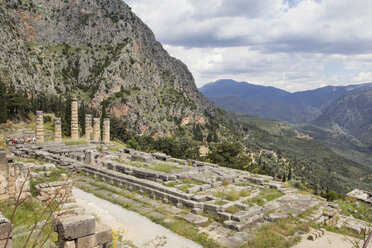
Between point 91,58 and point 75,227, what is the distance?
365 ft

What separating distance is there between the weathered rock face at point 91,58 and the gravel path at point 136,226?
74.9m

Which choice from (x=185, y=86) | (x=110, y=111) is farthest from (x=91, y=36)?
(x=185, y=86)

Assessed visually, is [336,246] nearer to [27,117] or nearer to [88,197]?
[88,197]

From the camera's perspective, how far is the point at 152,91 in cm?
11369

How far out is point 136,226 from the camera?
1097 cm

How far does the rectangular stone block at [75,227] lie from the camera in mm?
6477

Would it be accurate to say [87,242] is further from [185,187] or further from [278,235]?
[185,187]

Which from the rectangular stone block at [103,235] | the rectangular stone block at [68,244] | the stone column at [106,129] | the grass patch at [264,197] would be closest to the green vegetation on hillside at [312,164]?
the stone column at [106,129]

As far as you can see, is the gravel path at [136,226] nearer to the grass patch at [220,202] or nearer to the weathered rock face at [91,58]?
the grass patch at [220,202]

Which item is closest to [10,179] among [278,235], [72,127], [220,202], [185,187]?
[185,187]

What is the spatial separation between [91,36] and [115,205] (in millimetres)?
113648

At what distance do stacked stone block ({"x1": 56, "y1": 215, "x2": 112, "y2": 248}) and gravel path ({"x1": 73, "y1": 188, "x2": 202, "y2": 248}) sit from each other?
267 cm

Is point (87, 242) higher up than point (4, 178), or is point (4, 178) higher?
point (4, 178)

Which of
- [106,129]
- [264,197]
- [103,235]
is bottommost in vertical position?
[264,197]
